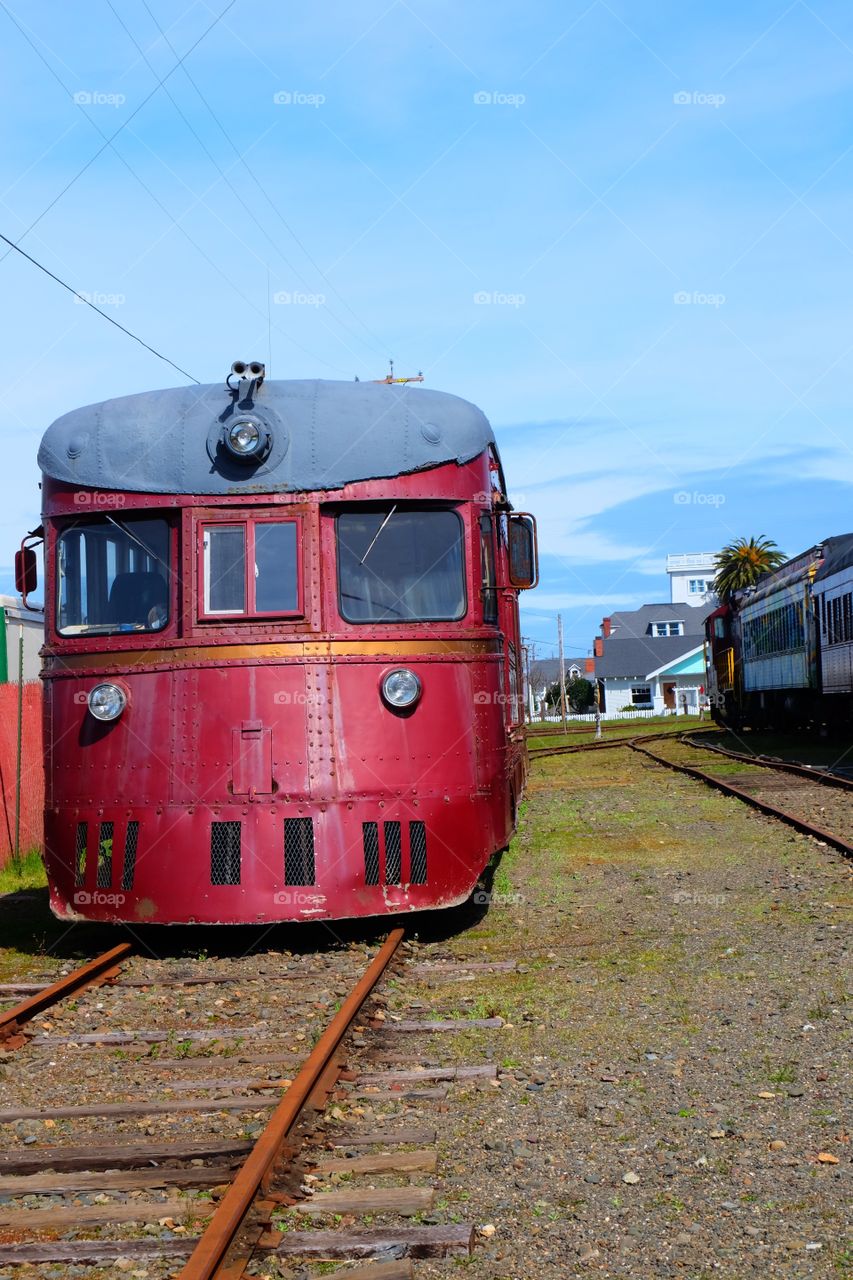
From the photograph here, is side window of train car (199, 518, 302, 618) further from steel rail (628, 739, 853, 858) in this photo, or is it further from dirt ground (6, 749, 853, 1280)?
steel rail (628, 739, 853, 858)

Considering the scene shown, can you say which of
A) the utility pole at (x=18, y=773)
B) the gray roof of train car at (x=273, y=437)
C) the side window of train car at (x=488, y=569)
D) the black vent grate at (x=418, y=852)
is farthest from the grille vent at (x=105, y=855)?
the utility pole at (x=18, y=773)

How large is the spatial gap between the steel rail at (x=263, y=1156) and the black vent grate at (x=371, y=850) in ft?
4.61

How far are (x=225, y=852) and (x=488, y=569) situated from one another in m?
2.56

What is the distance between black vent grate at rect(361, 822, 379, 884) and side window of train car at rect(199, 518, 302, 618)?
1349 mm

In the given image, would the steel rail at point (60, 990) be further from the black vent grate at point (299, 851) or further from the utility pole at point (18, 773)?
the utility pole at point (18, 773)

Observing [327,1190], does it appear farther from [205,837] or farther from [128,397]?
[128,397]

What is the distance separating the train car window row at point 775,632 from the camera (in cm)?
3045

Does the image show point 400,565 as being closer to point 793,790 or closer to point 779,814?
point 779,814

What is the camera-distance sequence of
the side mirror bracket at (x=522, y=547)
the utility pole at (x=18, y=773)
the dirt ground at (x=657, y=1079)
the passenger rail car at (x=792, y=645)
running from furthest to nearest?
1. the passenger rail car at (x=792, y=645)
2. the utility pole at (x=18, y=773)
3. the side mirror bracket at (x=522, y=547)
4. the dirt ground at (x=657, y=1079)

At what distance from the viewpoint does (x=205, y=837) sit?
7992mm

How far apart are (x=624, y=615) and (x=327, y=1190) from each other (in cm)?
10847

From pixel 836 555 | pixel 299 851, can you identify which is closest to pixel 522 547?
pixel 299 851

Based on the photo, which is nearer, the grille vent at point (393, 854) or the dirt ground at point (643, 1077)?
the dirt ground at point (643, 1077)

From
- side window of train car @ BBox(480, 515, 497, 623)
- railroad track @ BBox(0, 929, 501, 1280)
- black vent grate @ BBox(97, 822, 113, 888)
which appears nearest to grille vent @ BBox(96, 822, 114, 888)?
black vent grate @ BBox(97, 822, 113, 888)
